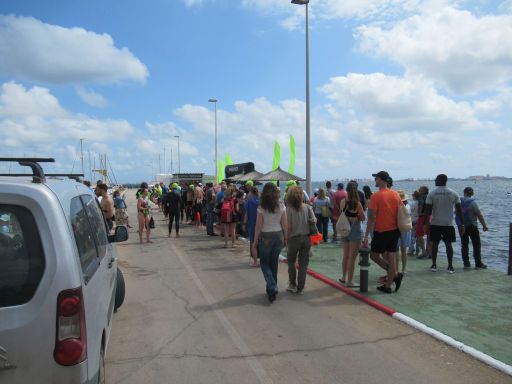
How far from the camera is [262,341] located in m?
5.17

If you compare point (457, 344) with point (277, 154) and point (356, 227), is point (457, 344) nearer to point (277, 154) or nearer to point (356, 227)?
point (356, 227)

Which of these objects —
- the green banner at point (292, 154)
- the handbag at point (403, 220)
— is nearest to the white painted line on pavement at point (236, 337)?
the handbag at point (403, 220)

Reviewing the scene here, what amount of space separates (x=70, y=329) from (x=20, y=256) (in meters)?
0.52

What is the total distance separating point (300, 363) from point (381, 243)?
311 cm

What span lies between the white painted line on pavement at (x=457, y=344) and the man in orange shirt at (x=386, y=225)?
119 centimetres

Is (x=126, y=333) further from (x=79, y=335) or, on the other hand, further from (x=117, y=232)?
(x=79, y=335)

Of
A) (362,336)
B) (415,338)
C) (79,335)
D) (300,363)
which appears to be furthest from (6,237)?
(415,338)

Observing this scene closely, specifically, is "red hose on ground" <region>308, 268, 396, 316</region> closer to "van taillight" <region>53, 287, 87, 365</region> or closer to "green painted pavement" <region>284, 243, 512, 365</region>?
"green painted pavement" <region>284, 243, 512, 365</region>

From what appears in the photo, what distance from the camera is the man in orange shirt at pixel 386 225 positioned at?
6.99 metres

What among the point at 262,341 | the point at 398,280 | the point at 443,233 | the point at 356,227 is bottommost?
the point at 262,341

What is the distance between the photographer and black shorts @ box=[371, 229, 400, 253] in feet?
22.9

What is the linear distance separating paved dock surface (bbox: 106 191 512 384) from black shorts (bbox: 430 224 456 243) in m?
2.77

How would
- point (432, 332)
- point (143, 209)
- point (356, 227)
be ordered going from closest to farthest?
point (432, 332), point (356, 227), point (143, 209)

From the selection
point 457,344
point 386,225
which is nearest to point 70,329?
point 457,344
